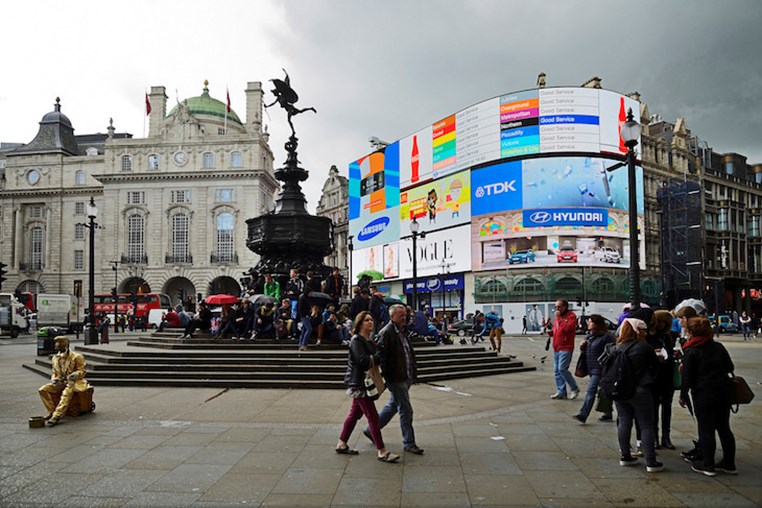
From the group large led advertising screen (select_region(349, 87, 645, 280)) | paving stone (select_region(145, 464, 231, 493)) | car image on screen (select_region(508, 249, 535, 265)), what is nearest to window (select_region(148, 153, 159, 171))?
large led advertising screen (select_region(349, 87, 645, 280))

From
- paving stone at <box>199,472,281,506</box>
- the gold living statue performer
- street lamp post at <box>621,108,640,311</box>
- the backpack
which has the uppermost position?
street lamp post at <box>621,108,640,311</box>

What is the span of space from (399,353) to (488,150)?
152ft

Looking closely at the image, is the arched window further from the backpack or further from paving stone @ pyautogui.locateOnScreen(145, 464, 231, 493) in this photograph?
the backpack

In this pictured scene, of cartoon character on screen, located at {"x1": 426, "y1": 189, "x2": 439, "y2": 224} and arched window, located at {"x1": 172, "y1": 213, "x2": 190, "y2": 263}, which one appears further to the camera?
arched window, located at {"x1": 172, "y1": 213, "x2": 190, "y2": 263}

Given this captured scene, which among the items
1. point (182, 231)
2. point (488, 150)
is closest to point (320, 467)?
point (488, 150)

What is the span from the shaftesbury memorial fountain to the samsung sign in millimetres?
32816

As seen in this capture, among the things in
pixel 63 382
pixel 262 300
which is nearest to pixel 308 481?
pixel 63 382

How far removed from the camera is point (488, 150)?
5088 cm

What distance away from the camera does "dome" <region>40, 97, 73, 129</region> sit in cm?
7369

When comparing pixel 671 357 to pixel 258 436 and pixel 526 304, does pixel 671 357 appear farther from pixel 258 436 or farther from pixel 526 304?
pixel 526 304

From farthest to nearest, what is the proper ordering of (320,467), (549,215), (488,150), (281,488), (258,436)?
1. (488,150)
2. (549,215)
3. (258,436)
4. (320,467)
5. (281,488)

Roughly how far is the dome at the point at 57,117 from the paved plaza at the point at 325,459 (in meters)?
75.4

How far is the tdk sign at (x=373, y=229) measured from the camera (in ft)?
207

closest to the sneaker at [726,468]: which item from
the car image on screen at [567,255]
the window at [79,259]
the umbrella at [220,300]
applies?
the umbrella at [220,300]
